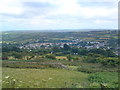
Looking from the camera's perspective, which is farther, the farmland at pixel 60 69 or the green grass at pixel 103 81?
the farmland at pixel 60 69

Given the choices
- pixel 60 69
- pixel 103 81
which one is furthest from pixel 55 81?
pixel 60 69

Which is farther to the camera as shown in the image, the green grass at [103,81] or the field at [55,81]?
the green grass at [103,81]

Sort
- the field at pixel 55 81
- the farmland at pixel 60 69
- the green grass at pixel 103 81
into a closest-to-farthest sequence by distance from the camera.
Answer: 1. the field at pixel 55 81
2. the green grass at pixel 103 81
3. the farmland at pixel 60 69

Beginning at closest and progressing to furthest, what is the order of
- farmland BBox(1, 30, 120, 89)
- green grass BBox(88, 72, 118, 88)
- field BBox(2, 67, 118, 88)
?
field BBox(2, 67, 118, 88) → green grass BBox(88, 72, 118, 88) → farmland BBox(1, 30, 120, 89)

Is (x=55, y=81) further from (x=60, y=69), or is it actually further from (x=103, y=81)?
(x=60, y=69)

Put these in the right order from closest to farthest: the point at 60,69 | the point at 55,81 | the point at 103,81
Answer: the point at 55,81
the point at 103,81
the point at 60,69

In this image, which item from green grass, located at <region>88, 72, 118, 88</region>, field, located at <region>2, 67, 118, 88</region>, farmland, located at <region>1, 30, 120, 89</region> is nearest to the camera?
field, located at <region>2, 67, 118, 88</region>

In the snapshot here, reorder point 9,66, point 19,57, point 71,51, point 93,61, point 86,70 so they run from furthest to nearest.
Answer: point 71,51, point 19,57, point 93,61, point 9,66, point 86,70

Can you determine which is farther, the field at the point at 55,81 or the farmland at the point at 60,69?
the farmland at the point at 60,69

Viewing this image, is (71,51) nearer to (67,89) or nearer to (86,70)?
(86,70)

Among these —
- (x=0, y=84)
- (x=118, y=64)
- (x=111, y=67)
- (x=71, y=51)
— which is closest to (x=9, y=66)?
(x=0, y=84)

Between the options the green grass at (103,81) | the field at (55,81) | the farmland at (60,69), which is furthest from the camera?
the farmland at (60,69)
